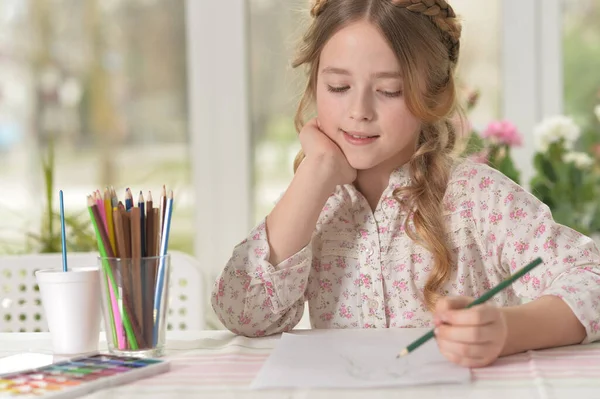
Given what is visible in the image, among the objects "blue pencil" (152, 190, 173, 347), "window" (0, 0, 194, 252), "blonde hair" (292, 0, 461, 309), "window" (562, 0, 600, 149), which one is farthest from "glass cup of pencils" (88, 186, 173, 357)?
"window" (562, 0, 600, 149)

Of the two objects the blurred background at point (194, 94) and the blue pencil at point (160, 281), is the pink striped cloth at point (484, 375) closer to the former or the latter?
the blue pencil at point (160, 281)

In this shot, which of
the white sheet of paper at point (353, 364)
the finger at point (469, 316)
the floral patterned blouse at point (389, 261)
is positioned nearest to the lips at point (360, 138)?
the floral patterned blouse at point (389, 261)

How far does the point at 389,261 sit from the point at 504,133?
3.63 feet

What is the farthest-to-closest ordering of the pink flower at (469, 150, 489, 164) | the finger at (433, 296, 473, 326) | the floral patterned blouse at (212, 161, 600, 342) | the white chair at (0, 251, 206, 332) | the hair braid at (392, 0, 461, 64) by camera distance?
the pink flower at (469, 150, 489, 164) < the white chair at (0, 251, 206, 332) < the hair braid at (392, 0, 461, 64) < the floral patterned blouse at (212, 161, 600, 342) < the finger at (433, 296, 473, 326)

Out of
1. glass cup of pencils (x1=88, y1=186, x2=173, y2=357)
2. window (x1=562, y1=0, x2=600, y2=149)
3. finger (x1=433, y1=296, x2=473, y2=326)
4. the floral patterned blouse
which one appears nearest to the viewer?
finger (x1=433, y1=296, x2=473, y2=326)

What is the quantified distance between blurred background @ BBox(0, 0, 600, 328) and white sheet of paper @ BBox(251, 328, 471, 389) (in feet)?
5.34

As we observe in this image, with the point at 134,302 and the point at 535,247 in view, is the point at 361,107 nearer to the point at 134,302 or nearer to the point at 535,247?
the point at 535,247

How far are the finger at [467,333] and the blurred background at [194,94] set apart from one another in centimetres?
177

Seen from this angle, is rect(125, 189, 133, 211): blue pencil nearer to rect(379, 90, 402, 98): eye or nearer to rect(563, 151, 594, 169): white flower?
rect(379, 90, 402, 98): eye

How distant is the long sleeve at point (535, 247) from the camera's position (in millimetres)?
1198

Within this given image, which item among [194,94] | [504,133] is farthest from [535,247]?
[194,94]

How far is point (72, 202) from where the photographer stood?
289 centimetres

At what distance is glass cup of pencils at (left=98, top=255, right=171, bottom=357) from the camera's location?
45.1 inches

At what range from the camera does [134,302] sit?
1144mm
